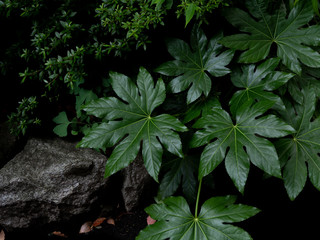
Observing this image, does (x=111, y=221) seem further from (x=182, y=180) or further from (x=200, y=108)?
(x=200, y=108)

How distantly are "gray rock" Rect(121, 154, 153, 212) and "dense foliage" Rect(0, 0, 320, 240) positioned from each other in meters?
0.16

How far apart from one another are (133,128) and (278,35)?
1.18 m

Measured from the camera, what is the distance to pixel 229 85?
251cm

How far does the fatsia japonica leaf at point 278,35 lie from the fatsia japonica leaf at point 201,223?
3.19 ft

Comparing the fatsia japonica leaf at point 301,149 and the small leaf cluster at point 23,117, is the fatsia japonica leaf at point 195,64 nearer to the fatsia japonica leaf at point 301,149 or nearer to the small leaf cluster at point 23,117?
the fatsia japonica leaf at point 301,149

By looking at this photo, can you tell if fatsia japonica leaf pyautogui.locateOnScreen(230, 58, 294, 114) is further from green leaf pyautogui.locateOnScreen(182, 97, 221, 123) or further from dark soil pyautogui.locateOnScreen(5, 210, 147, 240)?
dark soil pyautogui.locateOnScreen(5, 210, 147, 240)

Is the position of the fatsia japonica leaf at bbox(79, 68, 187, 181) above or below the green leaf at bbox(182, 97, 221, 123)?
above

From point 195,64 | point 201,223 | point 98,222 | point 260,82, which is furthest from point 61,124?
point 260,82

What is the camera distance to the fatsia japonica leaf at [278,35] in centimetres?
208

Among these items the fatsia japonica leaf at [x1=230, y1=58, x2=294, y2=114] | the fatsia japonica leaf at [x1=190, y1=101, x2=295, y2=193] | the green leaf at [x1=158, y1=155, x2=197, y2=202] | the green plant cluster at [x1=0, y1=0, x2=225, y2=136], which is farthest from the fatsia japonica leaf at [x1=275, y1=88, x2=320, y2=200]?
the green plant cluster at [x1=0, y1=0, x2=225, y2=136]

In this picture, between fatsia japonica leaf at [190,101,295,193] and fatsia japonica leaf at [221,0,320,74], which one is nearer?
fatsia japonica leaf at [190,101,295,193]

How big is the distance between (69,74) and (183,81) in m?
0.79

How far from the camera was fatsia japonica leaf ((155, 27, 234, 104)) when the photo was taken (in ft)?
6.97

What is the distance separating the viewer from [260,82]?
2088 mm
